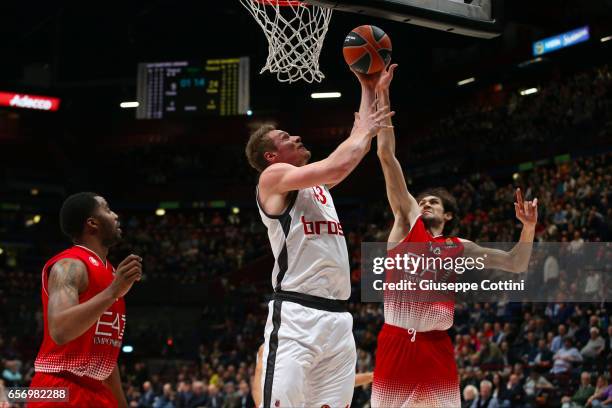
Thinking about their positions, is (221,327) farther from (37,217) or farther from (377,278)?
(37,217)

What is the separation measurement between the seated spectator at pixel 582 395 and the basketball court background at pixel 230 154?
1761mm

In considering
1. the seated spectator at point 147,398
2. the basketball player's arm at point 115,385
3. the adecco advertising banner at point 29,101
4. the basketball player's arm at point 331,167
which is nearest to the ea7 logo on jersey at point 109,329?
the basketball player's arm at point 115,385

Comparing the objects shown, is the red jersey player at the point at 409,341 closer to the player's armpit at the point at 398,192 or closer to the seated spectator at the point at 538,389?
the player's armpit at the point at 398,192

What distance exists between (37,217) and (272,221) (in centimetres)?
2445

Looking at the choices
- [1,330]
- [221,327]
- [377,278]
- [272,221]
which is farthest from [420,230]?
[1,330]

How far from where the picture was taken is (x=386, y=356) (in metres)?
5.62

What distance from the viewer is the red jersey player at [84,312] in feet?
12.8

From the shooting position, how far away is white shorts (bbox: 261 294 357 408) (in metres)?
4.26

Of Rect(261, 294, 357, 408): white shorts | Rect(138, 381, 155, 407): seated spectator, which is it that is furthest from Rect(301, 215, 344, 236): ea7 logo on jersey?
Rect(138, 381, 155, 407): seated spectator

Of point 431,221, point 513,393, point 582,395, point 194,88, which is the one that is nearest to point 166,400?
point 513,393

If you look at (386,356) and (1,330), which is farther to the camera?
(1,330)

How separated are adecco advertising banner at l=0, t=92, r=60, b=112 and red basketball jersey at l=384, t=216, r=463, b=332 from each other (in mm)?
22666

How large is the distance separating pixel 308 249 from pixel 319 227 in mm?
149

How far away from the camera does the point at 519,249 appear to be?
Answer: 6199mm
